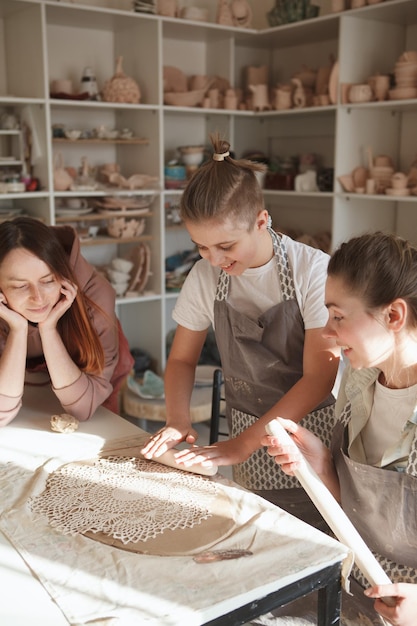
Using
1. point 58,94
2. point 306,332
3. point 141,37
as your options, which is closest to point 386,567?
point 306,332

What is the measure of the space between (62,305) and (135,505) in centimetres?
62

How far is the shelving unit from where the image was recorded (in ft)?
10.8

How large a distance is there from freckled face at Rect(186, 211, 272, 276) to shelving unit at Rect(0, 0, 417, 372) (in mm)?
1780

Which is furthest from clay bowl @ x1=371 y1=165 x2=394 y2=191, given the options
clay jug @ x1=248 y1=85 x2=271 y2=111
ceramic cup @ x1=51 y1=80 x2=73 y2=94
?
ceramic cup @ x1=51 y1=80 x2=73 y2=94

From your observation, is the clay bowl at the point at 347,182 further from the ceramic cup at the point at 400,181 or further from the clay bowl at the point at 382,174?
the ceramic cup at the point at 400,181

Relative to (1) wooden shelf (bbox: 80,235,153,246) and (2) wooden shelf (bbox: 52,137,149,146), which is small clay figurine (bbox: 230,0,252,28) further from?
(1) wooden shelf (bbox: 80,235,153,246)

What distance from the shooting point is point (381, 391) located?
1.28m

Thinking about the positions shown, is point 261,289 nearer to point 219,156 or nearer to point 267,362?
point 267,362

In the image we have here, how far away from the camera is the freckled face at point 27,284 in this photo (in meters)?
1.63

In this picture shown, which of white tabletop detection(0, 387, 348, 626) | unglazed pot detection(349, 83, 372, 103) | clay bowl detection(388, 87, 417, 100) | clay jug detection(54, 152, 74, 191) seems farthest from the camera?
clay jug detection(54, 152, 74, 191)

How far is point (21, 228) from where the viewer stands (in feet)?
5.47

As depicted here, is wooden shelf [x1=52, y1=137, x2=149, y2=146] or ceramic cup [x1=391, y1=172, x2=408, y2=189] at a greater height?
wooden shelf [x1=52, y1=137, x2=149, y2=146]

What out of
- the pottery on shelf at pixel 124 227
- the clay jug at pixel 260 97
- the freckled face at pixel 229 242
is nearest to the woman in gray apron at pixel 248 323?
the freckled face at pixel 229 242

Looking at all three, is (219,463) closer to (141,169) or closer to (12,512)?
(12,512)
